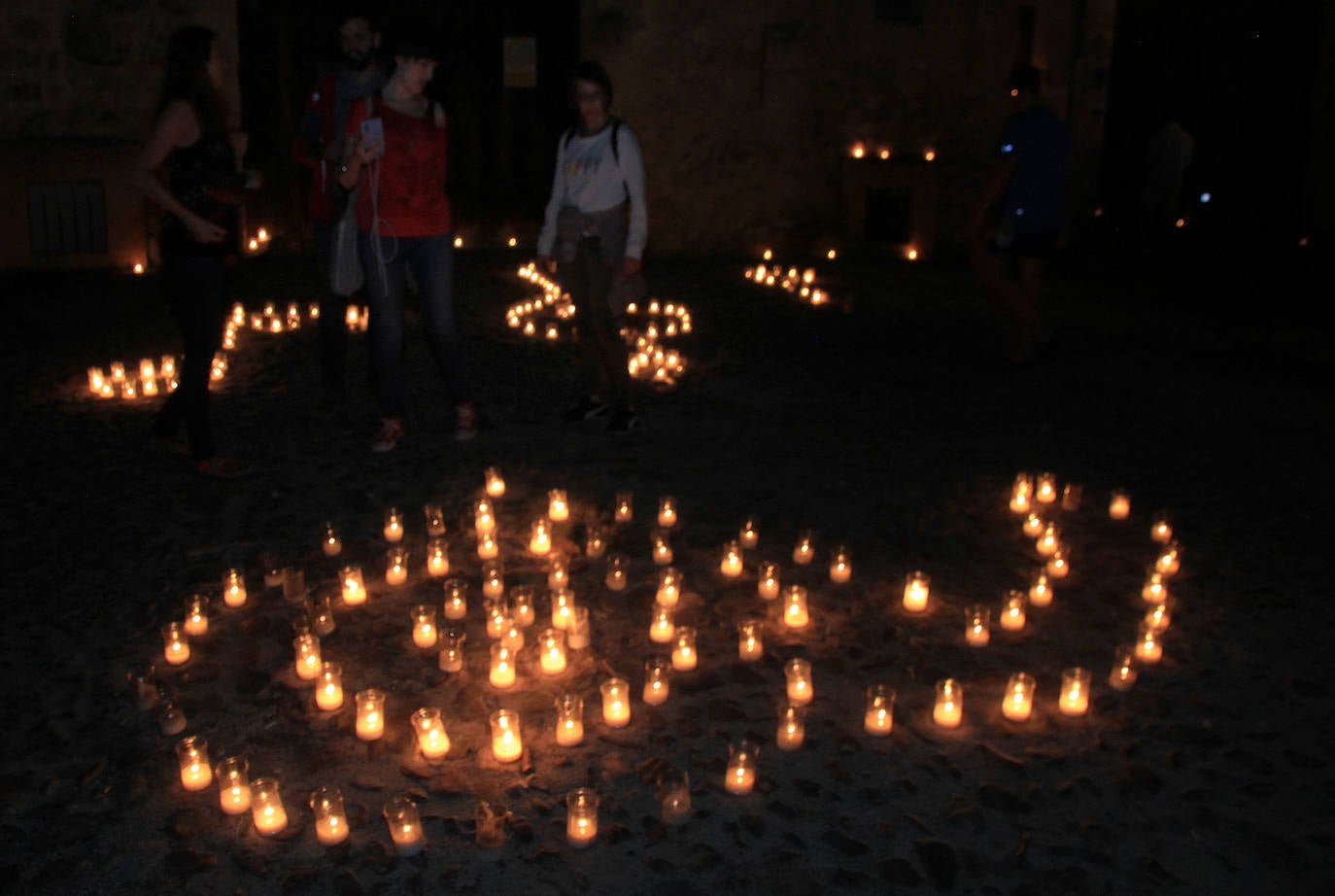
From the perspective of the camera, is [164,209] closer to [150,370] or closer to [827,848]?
[150,370]

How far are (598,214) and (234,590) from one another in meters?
2.74

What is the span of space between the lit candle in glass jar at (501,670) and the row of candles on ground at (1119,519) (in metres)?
2.04

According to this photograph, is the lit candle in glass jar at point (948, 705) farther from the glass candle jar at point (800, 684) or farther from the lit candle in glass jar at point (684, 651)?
the lit candle in glass jar at point (684, 651)

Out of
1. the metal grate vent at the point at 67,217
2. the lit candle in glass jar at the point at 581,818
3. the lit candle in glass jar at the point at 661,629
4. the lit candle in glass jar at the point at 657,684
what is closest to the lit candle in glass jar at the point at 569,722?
the lit candle in glass jar at the point at 657,684

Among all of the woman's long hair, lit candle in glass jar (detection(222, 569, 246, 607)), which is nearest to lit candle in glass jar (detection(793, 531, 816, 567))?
lit candle in glass jar (detection(222, 569, 246, 607))

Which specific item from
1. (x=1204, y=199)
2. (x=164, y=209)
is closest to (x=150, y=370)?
(x=164, y=209)

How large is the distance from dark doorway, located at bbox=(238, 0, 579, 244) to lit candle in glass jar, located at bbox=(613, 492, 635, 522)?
9294 mm

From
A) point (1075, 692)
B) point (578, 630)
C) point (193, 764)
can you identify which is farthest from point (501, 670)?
point (1075, 692)

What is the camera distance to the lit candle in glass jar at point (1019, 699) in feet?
11.5

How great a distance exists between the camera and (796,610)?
13.5 ft

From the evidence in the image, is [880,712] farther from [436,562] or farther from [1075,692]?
[436,562]

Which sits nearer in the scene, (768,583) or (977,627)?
(977,627)

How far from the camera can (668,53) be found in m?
13.4

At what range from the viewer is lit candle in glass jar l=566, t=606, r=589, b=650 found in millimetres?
3945
